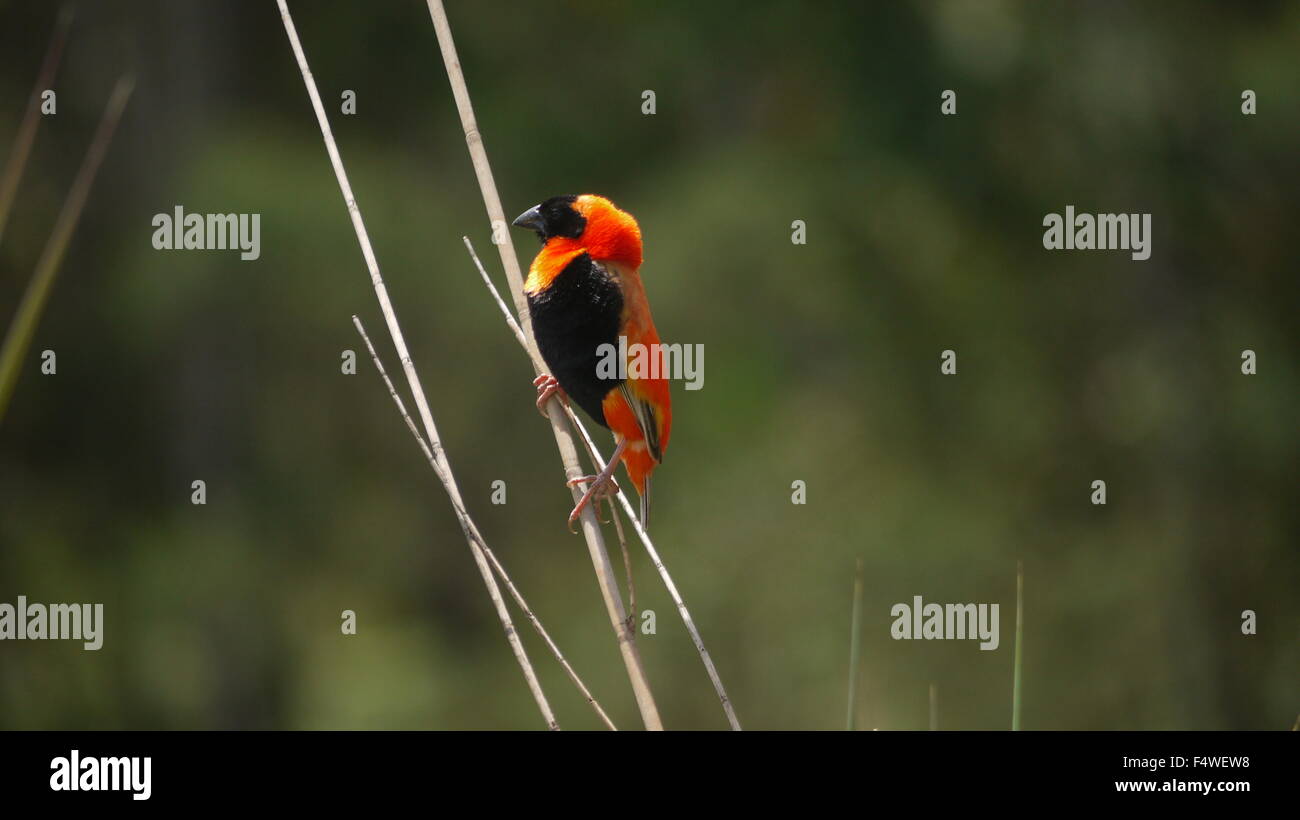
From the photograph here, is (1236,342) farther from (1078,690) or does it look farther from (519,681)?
(519,681)

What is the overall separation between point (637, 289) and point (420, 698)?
199 inches

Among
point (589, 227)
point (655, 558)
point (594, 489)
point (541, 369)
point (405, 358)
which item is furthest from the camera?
point (589, 227)

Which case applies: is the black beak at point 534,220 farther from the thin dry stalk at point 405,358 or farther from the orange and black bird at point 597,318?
the thin dry stalk at point 405,358

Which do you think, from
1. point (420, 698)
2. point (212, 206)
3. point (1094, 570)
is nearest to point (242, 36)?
point (212, 206)

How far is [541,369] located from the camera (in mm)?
2262

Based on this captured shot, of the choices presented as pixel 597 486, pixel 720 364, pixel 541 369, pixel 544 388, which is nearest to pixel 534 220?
pixel 544 388

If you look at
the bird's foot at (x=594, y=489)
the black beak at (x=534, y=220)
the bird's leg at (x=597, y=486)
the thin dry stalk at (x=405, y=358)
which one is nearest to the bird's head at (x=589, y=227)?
the black beak at (x=534, y=220)

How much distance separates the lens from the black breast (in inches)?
99.8

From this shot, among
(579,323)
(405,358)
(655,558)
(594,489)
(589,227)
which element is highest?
(589,227)

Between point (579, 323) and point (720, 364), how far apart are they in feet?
13.6

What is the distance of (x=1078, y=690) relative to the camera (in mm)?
6359

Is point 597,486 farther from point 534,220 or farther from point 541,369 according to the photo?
point 534,220

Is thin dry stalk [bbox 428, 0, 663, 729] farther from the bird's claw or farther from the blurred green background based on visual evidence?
the blurred green background

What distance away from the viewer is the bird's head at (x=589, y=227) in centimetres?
264
